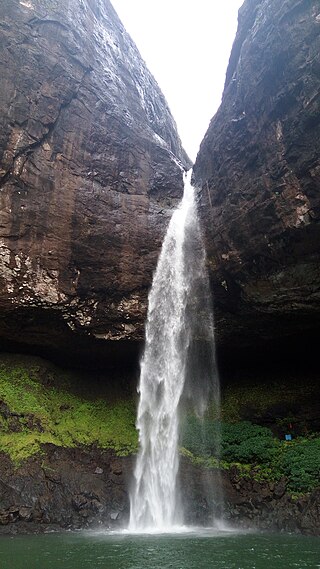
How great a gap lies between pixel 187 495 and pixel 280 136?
445 inches

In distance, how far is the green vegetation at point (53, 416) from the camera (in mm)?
13484

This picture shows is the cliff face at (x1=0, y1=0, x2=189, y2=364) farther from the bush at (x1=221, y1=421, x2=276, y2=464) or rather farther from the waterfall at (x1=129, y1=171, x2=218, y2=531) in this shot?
the bush at (x1=221, y1=421, x2=276, y2=464)

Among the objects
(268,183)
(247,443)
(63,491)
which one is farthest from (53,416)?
(268,183)

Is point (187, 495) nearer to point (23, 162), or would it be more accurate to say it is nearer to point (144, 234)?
point (144, 234)

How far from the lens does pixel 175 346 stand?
15.5m

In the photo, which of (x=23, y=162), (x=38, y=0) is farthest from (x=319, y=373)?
(x=38, y=0)

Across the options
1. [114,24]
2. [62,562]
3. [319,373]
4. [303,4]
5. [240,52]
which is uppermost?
[114,24]

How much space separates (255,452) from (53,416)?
7.25 metres

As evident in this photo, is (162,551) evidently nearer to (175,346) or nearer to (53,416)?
(175,346)

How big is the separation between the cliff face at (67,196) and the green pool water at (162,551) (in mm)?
7349

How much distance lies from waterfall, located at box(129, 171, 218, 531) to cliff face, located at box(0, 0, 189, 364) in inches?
28.1

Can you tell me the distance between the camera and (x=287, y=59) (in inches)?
495

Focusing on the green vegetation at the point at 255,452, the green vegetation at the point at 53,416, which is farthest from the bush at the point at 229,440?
the green vegetation at the point at 53,416

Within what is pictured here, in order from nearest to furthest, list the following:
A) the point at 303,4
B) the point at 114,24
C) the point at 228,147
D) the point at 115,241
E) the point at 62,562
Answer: the point at 62,562
the point at 303,4
the point at 228,147
the point at 115,241
the point at 114,24
